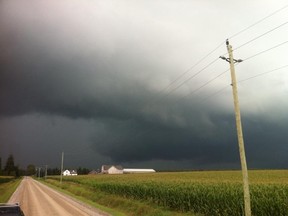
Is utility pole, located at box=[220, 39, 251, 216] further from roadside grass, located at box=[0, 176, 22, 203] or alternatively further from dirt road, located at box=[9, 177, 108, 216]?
roadside grass, located at box=[0, 176, 22, 203]

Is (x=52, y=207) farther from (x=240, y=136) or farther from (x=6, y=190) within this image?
(x=6, y=190)

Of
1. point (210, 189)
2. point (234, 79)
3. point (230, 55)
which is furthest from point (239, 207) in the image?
point (230, 55)

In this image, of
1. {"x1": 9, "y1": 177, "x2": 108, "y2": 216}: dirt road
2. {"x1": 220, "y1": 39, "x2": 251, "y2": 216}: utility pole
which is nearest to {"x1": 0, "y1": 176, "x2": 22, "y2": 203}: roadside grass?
{"x1": 9, "y1": 177, "x2": 108, "y2": 216}: dirt road

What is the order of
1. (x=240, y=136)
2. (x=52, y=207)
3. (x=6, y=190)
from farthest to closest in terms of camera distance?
1. (x=6, y=190)
2. (x=52, y=207)
3. (x=240, y=136)

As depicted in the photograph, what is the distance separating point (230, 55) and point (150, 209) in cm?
1571

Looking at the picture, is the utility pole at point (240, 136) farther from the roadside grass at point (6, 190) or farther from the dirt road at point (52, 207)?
the roadside grass at point (6, 190)

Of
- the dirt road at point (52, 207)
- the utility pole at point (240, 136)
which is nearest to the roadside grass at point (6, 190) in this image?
the dirt road at point (52, 207)

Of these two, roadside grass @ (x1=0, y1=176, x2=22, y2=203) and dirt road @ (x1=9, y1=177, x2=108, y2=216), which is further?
roadside grass @ (x1=0, y1=176, x2=22, y2=203)

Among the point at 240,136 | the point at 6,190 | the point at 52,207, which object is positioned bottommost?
the point at 52,207

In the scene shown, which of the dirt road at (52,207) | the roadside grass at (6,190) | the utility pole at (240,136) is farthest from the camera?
the roadside grass at (6,190)

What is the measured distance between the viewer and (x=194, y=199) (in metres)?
27.5

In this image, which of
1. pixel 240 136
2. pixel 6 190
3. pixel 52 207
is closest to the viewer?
pixel 240 136

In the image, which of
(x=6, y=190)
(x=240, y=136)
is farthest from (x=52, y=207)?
(x=6, y=190)

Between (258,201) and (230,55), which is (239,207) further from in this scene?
(230,55)
